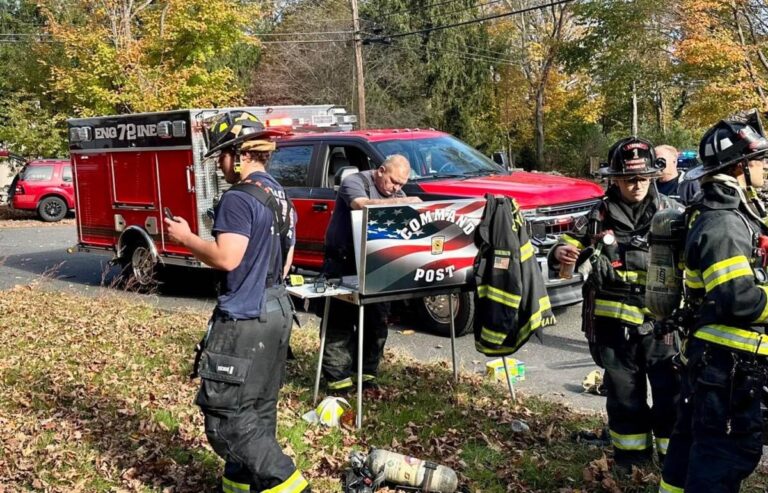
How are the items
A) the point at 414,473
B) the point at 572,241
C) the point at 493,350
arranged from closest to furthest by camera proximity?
the point at 414,473 < the point at 572,241 < the point at 493,350

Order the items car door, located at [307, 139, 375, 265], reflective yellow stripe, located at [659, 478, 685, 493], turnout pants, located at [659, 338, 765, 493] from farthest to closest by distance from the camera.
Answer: car door, located at [307, 139, 375, 265] → reflective yellow stripe, located at [659, 478, 685, 493] → turnout pants, located at [659, 338, 765, 493]

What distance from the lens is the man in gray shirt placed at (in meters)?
5.65

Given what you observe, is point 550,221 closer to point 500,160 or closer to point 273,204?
point 500,160

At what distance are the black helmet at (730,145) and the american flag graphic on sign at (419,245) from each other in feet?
7.75

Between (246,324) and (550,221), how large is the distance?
15.3ft

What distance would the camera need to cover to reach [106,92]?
20.3 meters

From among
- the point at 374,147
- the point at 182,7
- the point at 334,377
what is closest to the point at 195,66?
the point at 182,7

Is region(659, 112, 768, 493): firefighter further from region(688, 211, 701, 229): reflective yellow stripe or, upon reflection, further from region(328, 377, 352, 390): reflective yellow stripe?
region(328, 377, 352, 390): reflective yellow stripe

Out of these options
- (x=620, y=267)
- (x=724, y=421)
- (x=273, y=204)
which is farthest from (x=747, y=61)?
(x=273, y=204)

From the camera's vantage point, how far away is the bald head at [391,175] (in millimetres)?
5840

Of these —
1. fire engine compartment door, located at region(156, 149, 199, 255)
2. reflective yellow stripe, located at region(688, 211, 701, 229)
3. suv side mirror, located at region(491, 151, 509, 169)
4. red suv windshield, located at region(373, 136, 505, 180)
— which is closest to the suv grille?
red suv windshield, located at region(373, 136, 505, 180)

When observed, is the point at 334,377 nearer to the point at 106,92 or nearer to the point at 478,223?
the point at 478,223

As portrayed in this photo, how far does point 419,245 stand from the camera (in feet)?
17.6

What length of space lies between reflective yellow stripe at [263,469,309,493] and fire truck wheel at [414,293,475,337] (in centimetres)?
412
